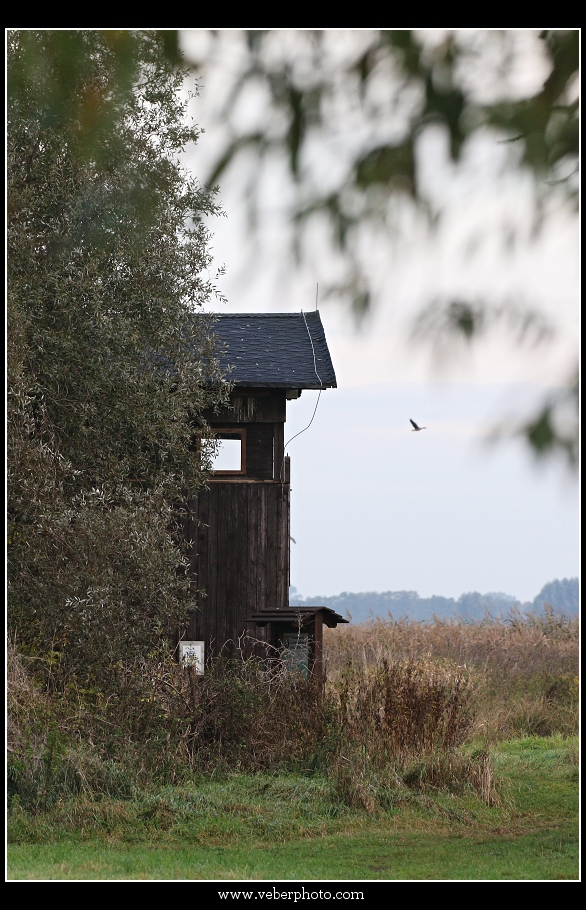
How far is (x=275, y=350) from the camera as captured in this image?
37.1 ft

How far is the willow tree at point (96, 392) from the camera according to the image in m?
7.31

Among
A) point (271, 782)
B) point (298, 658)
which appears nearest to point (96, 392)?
point (298, 658)

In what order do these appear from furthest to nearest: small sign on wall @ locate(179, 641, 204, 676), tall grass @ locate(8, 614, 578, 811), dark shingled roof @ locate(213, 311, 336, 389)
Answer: dark shingled roof @ locate(213, 311, 336, 389) → small sign on wall @ locate(179, 641, 204, 676) → tall grass @ locate(8, 614, 578, 811)

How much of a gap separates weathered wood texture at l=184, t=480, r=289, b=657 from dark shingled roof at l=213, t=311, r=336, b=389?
131 cm

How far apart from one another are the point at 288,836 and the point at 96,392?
4312 millimetres

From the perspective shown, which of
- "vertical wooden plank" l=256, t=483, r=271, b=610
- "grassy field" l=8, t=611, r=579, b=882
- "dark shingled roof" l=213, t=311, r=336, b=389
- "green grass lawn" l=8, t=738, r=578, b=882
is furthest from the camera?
"vertical wooden plank" l=256, t=483, r=271, b=610

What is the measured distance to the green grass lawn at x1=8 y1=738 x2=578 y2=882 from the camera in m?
A: 5.64

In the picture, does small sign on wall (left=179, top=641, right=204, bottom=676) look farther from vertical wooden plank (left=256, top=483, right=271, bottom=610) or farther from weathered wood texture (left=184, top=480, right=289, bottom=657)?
vertical wooden plank (left=256, top=483, right=271, bottom=610)

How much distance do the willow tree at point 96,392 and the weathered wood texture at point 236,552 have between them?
1.23m

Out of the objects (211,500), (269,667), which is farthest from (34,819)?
(211,500)

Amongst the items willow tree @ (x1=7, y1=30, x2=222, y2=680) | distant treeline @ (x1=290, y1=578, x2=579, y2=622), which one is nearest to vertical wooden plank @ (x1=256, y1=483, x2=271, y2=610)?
willow tree @ (x1=7, y1=30, x2=222, y2=680)

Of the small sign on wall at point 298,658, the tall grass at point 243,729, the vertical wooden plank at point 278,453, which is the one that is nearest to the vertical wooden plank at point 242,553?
the vertical wooden plank at point 278,453

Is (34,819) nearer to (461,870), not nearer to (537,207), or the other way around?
(461,870)

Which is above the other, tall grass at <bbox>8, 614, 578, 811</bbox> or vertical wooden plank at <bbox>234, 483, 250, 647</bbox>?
vertical wooden plank at <bbox>234, 483, 250, 647</bbox>
